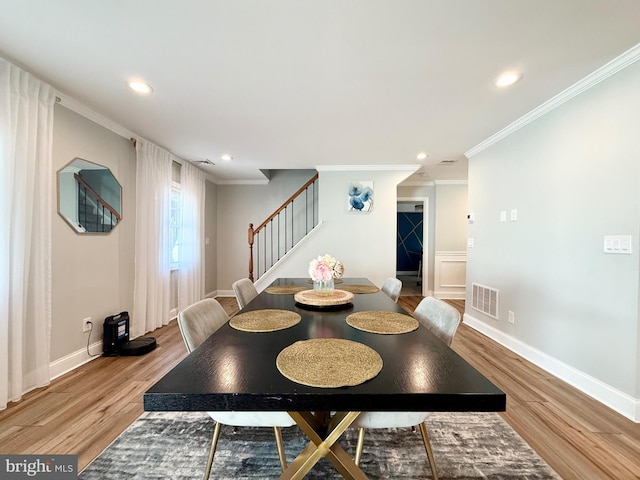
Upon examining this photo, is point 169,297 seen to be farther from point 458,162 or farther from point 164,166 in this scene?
point 458,162

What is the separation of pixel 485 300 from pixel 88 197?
14.8ft

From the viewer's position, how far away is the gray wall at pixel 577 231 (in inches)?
72.8

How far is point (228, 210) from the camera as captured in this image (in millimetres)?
5727

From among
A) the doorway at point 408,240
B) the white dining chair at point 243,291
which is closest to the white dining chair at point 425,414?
the white dining chair at point 243,291

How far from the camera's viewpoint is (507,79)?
200 centimetres

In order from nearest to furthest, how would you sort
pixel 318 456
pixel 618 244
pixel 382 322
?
pixel 318 456 → pixel 382 322 → pixel 618 244

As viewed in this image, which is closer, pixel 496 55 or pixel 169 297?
pixel 496 55

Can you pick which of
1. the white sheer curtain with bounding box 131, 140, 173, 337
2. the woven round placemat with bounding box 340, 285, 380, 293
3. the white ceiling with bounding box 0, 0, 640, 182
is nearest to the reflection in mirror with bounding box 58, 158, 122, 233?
the white sheer curtain with bounding box 131, 140, 173, 337

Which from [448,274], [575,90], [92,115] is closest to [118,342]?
[92,115]

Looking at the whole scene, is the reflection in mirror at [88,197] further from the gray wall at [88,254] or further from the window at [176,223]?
the window at [176,223]

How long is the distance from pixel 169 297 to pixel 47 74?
9.10 feet

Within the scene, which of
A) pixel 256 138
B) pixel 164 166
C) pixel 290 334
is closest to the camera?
pixel 290 334

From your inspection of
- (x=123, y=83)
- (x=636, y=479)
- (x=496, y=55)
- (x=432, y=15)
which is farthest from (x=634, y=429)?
(x=123, y=83)

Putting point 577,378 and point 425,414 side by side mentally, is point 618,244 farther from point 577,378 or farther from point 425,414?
point 425,414
